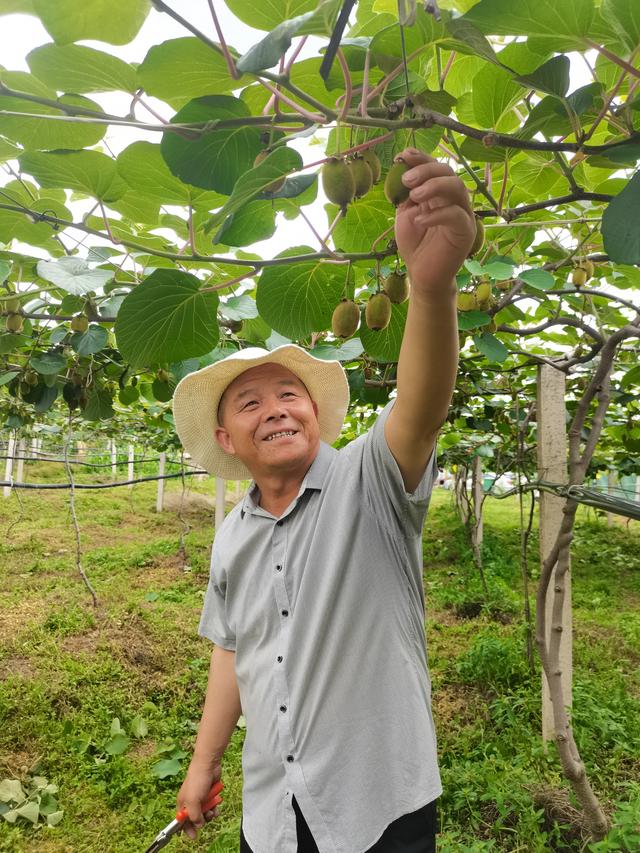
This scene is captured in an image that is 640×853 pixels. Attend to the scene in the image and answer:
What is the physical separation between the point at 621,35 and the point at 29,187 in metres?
1.15

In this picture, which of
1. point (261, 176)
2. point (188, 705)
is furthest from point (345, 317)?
point (188, 705)

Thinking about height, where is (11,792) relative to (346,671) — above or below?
below

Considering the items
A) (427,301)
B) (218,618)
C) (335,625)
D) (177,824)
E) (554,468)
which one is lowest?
(177,824)

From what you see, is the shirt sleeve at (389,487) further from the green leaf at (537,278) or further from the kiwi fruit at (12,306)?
the kiwi fruit at (12,306)

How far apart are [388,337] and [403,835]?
37.1 inches

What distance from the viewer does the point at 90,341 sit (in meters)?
1.71

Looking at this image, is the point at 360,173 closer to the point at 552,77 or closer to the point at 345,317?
the point at 552,77

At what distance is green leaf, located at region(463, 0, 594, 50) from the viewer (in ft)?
1.90

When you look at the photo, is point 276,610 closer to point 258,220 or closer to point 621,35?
point 258,220

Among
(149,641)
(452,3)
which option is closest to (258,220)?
(452,3)

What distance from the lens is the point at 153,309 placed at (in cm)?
105

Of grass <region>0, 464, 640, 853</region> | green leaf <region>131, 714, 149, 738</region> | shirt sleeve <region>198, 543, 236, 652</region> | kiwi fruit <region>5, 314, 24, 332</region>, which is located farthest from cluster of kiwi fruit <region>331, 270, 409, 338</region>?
green leaf <region>131, 714, 149, 738</region>

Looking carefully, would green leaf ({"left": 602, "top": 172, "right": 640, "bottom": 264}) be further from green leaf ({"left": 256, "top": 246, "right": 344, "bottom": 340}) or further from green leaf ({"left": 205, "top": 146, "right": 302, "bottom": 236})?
green leaf ({"left": 256, "top": 246, "right": 344, "bottom": 340})

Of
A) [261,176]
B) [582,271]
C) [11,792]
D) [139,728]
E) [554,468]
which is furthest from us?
[139,728]
